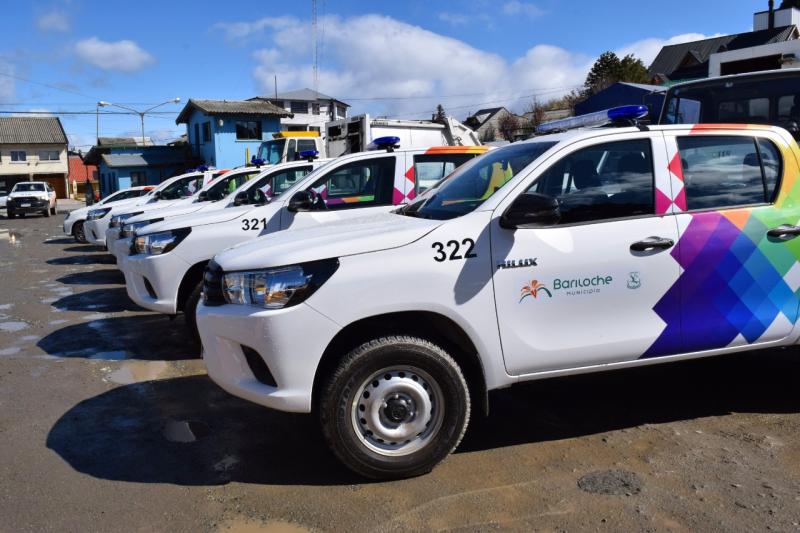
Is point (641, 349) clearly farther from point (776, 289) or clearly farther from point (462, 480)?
point (462, 480)

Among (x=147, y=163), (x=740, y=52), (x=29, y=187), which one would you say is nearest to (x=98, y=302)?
(x=740, y=52)

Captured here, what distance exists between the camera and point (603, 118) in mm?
5117

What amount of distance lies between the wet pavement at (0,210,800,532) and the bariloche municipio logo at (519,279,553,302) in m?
0.99

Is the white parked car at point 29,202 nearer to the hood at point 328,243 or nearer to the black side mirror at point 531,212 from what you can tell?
the hood at point 328,243

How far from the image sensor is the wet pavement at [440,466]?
3346 millimetres

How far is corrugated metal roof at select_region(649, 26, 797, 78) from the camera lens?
45.3 metres

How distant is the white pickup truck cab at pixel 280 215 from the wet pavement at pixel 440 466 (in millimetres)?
975

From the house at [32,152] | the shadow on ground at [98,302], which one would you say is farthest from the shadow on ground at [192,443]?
the house at [32,152]

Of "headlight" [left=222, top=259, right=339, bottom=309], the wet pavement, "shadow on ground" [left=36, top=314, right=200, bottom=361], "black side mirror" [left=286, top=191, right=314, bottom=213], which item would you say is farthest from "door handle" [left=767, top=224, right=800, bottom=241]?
"shadow on ground" [left=36, top=314, right=200, bottom=361]

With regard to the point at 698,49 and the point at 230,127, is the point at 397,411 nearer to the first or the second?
the point at 230,127

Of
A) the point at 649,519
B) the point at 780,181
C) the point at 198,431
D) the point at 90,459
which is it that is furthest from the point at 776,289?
the point at 90,459

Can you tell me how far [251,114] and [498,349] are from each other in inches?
1678

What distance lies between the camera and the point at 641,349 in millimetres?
3980

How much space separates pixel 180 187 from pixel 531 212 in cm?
1297
